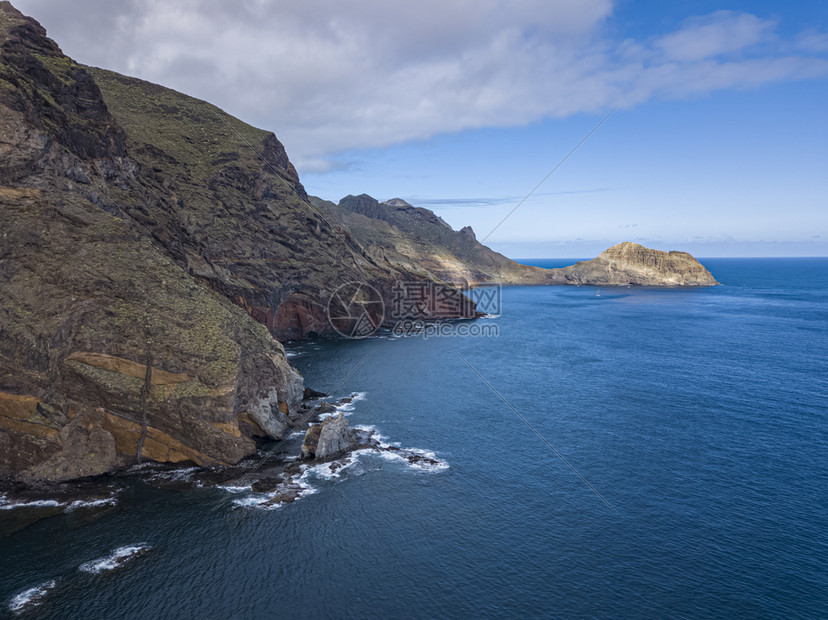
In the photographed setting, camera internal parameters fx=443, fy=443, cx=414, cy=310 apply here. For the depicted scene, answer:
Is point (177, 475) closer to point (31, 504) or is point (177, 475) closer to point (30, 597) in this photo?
point (31, 504)

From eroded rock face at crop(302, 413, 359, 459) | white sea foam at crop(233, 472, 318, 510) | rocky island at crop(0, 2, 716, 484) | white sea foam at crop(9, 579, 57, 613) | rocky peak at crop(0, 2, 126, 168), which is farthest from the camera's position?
rocky peak at crop(0, 2, 126, 168)

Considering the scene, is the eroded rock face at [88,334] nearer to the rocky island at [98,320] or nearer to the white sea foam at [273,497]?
the rocky island at [98,320]

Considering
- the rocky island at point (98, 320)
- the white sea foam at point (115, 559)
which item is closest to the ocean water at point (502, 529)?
the white sea foam at point (115, 559)

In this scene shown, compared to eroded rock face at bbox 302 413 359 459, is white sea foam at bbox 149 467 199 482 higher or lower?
lower

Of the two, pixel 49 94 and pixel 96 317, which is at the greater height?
pixel 49 94

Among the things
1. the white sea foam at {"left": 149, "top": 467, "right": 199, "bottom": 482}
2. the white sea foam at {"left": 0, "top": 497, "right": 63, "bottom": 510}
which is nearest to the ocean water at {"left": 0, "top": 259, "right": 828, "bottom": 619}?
the white sea foam at {"left": 149, "top": 467, "right": 199, "bottom": 482}

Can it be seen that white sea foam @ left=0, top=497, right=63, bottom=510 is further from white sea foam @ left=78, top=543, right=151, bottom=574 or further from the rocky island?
white sea foam @ left=78, top=543, right=151, bottom=574

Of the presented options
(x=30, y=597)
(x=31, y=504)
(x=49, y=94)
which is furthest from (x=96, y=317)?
(x=49, y=94)
